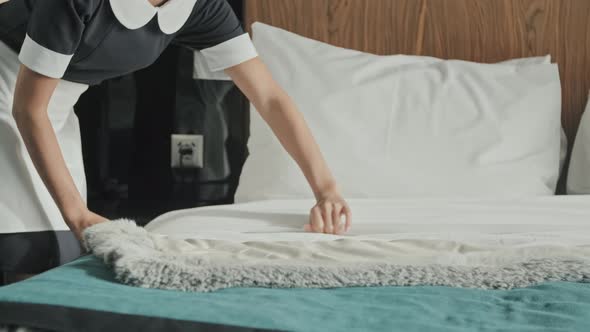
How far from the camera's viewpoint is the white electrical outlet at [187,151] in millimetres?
2271

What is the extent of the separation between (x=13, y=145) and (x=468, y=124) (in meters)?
1.03

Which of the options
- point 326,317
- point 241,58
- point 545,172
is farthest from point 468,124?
point 326,317

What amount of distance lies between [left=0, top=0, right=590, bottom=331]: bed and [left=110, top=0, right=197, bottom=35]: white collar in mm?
372

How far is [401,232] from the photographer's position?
1.40 m

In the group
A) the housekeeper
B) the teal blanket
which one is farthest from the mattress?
the housekeeper

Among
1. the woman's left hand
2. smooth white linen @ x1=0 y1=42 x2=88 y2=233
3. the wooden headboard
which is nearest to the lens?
the woman's left hand

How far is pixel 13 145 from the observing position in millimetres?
1547

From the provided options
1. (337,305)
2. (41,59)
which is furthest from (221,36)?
(337,305)

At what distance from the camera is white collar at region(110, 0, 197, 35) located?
1448 millimetres

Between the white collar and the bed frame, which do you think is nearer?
the white collar

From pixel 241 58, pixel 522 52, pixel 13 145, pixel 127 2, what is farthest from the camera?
pixel 522 52

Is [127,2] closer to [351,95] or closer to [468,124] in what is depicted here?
[351,95]

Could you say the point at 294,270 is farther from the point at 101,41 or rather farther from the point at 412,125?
the point at 412,125

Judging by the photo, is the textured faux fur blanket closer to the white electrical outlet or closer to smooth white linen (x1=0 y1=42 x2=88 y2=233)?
smooth white linen (x1=0 y1=42 x2=88 y2=233)
